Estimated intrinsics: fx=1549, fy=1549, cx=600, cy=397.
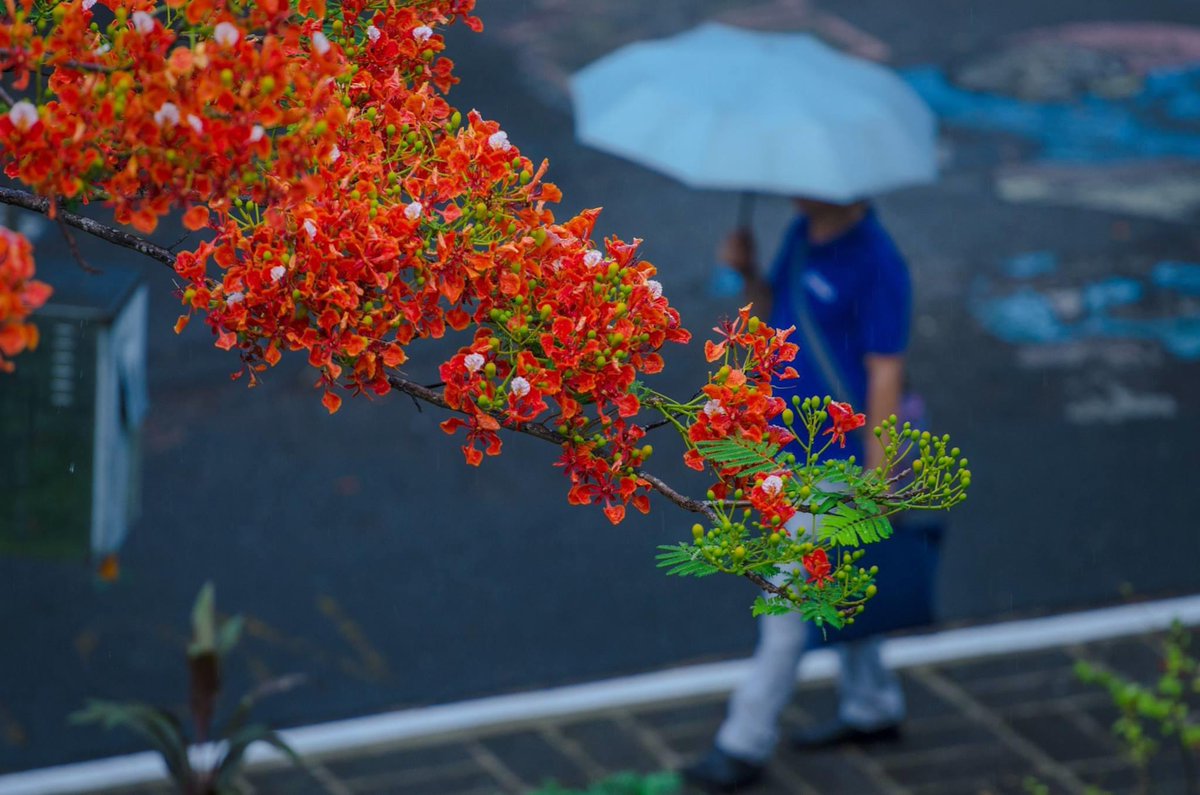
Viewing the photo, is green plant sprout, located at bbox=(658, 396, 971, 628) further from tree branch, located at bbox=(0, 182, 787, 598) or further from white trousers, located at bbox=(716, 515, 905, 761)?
white trousers, located at bbox=(716, 515, 905, 761)

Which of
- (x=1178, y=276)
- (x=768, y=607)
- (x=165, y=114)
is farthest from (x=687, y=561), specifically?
(x=1178, y=276)

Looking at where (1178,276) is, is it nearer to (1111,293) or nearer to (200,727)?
(1111,293)

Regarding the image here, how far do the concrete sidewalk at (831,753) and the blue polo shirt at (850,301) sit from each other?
121 centimetres

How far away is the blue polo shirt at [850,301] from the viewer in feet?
16.5

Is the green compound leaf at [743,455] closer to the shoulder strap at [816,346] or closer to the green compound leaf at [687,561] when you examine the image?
the green compound leaf at [687,561]

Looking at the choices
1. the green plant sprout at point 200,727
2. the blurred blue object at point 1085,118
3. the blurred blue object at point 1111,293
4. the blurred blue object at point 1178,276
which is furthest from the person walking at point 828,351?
the blurred blue object at point 1085,118

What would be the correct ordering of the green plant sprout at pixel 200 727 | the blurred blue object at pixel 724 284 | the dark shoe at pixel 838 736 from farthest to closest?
the blurred blue object at pixel 724 284
the dark shoe at pixel 838 736
the green plant sprout at pixel 200 727

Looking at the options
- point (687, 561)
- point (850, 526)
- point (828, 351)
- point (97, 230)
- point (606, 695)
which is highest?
point (97, 230)

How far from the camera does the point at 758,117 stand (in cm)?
560

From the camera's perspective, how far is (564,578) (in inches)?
267

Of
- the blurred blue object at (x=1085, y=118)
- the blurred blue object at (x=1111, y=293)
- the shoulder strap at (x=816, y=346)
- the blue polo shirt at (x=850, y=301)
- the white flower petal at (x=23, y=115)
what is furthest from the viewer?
the blurred blue object at (x=1085, y=118)

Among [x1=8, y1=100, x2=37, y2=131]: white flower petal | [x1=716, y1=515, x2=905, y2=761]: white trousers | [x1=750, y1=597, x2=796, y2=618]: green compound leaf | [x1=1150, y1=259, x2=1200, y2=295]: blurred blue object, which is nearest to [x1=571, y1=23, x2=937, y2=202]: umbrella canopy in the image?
[x1=716, y1=515, x2=905, y2=761]: white trousers

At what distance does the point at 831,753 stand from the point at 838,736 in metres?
0.07

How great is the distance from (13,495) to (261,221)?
3.05 meters
